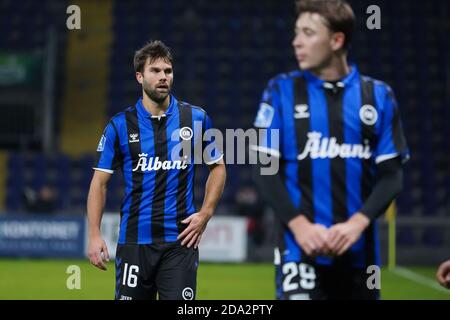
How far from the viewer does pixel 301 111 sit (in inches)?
128

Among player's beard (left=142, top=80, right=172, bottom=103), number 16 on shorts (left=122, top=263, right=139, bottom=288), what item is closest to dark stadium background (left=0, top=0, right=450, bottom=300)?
player's beard (left=142, top=80, right=172, bottom=103)

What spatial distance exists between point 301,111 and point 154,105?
173cm

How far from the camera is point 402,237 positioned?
54.2 ft

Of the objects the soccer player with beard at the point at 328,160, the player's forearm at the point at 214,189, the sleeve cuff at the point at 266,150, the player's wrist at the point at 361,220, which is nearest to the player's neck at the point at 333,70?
the soccer player with beard at the point at 328,160

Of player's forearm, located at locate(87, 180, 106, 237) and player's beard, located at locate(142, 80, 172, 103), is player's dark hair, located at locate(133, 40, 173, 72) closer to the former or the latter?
player's beard, located at locate(142, 80, 172, 103)

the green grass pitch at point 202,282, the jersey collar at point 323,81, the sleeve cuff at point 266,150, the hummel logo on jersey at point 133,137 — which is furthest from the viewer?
the green grass pitch at point 202,282

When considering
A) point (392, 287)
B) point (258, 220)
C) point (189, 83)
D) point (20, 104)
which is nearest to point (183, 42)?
point (189, 83)

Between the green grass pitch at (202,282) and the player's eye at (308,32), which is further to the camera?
the green grass pitch at (202,282)

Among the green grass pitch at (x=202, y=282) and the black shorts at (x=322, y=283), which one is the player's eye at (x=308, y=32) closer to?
the black shorts at (x=322, y=283)

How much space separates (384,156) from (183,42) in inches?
655

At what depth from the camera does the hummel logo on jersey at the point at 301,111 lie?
128 inches

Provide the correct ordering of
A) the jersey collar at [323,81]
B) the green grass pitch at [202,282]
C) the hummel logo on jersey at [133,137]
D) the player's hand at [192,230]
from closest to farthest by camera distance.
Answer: the jersey collar at [323,81] → the player's hand at [192,230] → the hummel logo on jersey at [133,137] → the green grass pitch at [202,282]

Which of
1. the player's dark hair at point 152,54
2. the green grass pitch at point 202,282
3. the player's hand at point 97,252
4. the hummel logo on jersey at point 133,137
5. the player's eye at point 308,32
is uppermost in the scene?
the player's dark hair at point 152,54

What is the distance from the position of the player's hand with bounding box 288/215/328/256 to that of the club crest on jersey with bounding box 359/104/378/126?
45 centimetres
